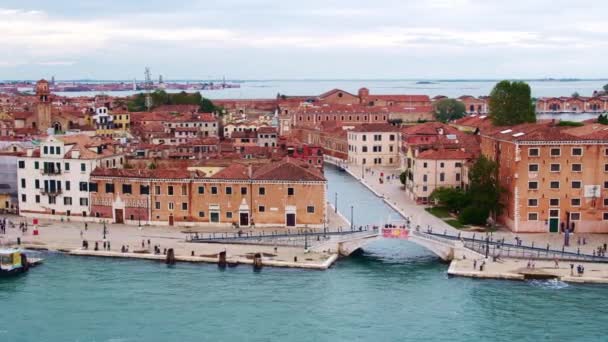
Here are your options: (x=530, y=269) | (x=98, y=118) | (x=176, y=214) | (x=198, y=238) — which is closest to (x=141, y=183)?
(x=176, y=214)

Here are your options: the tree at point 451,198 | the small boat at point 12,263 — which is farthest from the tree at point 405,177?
the small boat at point 12,263

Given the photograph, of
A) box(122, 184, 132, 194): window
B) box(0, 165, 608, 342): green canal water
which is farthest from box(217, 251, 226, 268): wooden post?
box(122, 184, 132, 194): window

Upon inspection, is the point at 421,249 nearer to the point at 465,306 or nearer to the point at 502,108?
the point at 465,306

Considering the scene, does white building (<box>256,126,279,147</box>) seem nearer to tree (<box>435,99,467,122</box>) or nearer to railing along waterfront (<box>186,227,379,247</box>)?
railing along waterfront (<box>186,227,379,247</box>)

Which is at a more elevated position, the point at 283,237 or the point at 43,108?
the point at 43,108

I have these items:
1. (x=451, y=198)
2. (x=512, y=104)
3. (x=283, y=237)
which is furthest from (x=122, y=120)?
(x=283, y=237)

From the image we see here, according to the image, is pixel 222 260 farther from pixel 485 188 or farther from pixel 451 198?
pixel 451 198
